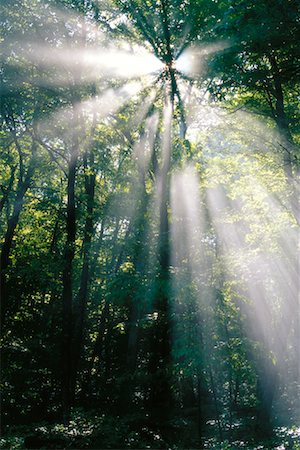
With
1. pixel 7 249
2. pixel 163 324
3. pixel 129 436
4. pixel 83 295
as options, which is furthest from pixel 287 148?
pixel 7 249

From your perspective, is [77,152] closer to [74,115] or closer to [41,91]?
[74,115]

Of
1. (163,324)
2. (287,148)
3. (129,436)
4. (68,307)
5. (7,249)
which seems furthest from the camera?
(7,249)

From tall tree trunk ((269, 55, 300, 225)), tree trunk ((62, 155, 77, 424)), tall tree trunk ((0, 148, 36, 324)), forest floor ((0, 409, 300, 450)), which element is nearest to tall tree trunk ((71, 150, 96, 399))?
tree trunk ((62, 155, 77, 424))

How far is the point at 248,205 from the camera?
12.0 metres

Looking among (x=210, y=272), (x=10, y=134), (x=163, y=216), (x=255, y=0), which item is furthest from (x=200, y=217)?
(x=10, y=134)

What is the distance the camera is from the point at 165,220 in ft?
34.3

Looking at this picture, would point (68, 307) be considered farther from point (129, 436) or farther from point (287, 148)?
point (287, 148)

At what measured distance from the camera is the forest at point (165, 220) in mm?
8352

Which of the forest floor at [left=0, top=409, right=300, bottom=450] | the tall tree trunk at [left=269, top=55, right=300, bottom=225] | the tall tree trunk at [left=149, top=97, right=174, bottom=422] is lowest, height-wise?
the forest floor at [left=0, top=409, right=300, bottom=450]

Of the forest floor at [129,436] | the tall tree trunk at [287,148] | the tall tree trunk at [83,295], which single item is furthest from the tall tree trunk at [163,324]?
the tall tree trunk at [83,295]

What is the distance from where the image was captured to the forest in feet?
27.4

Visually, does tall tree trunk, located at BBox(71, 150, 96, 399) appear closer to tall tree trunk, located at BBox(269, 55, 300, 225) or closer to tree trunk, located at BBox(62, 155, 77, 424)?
tree trunk, located at BBox(62, 155, 77, 424)

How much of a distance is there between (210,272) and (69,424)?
571cm

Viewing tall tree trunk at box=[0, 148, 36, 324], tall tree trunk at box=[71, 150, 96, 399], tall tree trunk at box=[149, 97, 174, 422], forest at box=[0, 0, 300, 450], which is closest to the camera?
forest at box=[0, 0, 300, 450]
